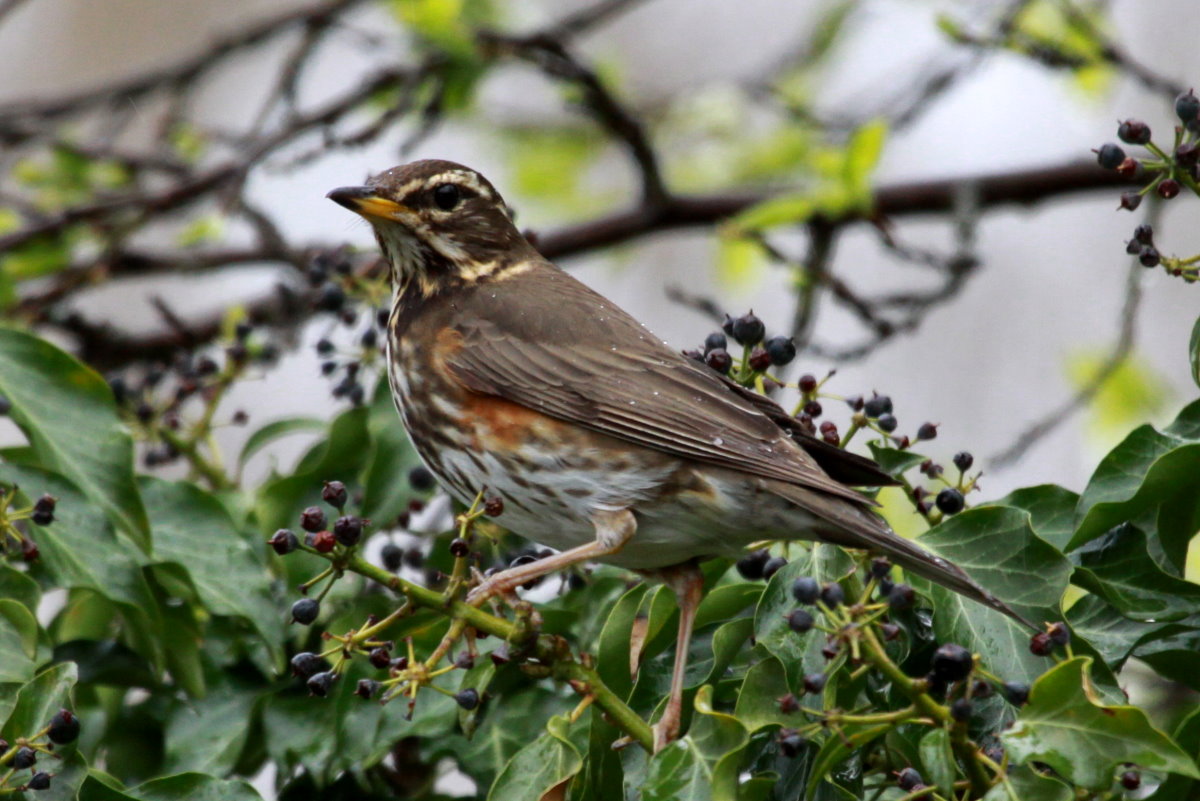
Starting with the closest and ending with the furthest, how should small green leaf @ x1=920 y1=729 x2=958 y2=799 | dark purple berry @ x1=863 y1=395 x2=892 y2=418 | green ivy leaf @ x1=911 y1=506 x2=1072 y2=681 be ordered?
small green leaf @ x1=920 y1=729 x2=958 y2=799 → green ivy leaf @ x1=911 y1=506 x2=1072 y2=681 → dark purple berry @ x1=863 y1=395 x2=892 y2=418

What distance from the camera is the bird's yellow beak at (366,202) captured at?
388 cm

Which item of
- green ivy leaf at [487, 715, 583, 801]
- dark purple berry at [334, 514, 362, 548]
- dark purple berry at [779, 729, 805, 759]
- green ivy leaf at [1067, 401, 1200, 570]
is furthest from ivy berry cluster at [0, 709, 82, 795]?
green ivy leaf at [1067, 401, 1200, 570]

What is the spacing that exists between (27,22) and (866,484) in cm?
1118

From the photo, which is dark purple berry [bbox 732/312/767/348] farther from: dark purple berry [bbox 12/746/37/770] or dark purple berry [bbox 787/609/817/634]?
dark purple berry [bbox 12/746/37/770]

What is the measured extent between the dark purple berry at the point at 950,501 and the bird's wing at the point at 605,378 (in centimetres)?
24

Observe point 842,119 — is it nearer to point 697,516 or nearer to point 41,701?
point 697,516

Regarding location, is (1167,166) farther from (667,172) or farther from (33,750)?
(667,172)

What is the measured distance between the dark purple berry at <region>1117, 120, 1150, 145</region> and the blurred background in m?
1.29

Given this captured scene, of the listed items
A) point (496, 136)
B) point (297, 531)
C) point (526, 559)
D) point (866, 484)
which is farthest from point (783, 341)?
point (496, 136)

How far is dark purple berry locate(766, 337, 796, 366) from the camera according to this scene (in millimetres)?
3193

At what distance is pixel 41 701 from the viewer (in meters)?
2.59

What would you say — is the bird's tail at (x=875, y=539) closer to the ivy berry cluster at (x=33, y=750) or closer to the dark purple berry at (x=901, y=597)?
the dark purple berry at (x=901, y=597)

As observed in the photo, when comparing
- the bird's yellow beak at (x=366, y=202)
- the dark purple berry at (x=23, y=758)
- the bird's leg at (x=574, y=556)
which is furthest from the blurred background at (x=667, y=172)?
the dark purple berry at (x=23, y=758)

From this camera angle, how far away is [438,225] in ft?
13.7
